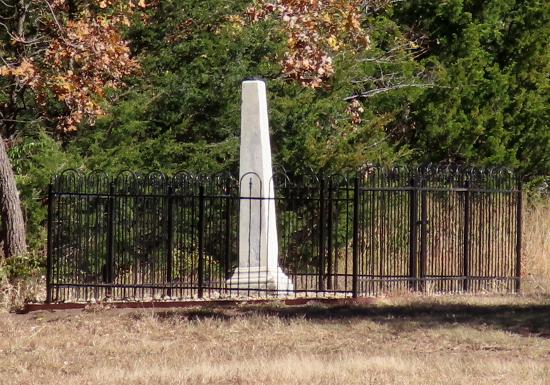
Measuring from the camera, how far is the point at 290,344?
481 inches

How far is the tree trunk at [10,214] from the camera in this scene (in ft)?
56.1

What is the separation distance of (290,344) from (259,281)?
4087 mm

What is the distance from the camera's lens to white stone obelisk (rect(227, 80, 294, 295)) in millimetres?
16250

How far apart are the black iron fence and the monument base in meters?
0.11

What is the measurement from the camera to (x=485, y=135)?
2758cm

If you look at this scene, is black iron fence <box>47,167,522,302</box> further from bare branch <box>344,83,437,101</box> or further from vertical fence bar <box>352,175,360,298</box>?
bare branch <box>344,83,437,101</box>

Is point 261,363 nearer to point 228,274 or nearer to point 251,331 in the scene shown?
point 251,331

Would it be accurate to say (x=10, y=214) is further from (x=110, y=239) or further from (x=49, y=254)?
(x=110, y=239)

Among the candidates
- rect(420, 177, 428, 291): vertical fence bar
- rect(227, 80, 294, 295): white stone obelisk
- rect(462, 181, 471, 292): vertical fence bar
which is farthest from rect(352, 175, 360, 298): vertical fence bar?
rect(462, 181, 471, 292): vertical fence bar

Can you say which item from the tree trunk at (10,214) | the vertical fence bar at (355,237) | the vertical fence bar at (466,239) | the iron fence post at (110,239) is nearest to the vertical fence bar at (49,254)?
the iron fence post at (110,239)

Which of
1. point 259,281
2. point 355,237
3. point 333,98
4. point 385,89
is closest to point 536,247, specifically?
point 333,98

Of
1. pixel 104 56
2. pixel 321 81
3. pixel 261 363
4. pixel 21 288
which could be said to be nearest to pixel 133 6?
pixel 104 56

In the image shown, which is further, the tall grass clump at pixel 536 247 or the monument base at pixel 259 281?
the tall grass clump at pixel 536 247

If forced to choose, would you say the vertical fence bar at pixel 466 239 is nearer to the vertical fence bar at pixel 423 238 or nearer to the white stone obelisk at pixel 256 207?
the vertical fence bar at pixel 423 238
